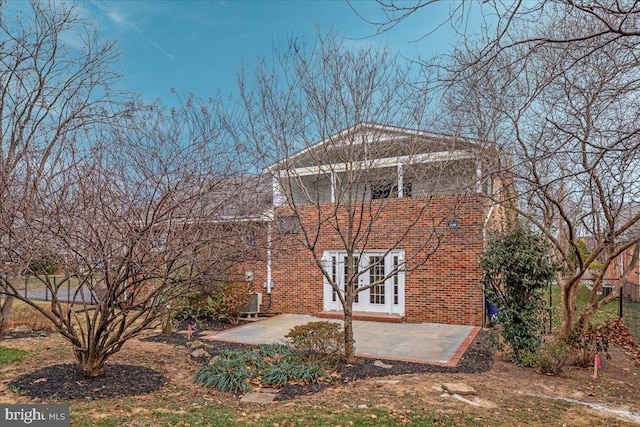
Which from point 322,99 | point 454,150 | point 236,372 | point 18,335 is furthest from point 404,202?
point 18,335

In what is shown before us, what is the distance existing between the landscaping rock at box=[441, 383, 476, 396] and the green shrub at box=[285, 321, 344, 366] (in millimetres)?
1992

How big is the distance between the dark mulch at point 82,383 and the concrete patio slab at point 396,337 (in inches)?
134

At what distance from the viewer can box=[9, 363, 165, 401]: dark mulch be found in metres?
5.72

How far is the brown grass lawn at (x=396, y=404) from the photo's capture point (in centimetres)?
492

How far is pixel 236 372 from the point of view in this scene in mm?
6652

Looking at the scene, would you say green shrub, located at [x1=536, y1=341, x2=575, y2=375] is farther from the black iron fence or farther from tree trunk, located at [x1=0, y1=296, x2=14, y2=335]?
tree trunk, located at [x1=0, y1=296, x2=14, y2=335]

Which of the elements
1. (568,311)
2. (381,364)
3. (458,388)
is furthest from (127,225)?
(568,311)

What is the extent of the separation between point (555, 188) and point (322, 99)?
6388mm

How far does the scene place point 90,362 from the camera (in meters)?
6.36

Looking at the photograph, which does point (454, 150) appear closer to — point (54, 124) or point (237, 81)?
point (237, 81)

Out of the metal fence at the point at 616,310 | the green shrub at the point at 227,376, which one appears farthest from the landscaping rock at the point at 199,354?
the metal fence at the point at 616,310

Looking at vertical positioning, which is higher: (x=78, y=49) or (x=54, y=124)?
(x=78, y=49)

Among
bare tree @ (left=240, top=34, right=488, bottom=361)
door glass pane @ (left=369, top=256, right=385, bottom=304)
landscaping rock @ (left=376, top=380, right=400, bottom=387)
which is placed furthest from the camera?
door glass pane @ (left=369, top=256, right=385, bottom=304)

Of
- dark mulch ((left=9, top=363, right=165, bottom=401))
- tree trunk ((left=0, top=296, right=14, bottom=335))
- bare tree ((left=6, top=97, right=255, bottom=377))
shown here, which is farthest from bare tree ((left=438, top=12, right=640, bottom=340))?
tree trunk ((left=0, top=296, right=14, bottom=335))
